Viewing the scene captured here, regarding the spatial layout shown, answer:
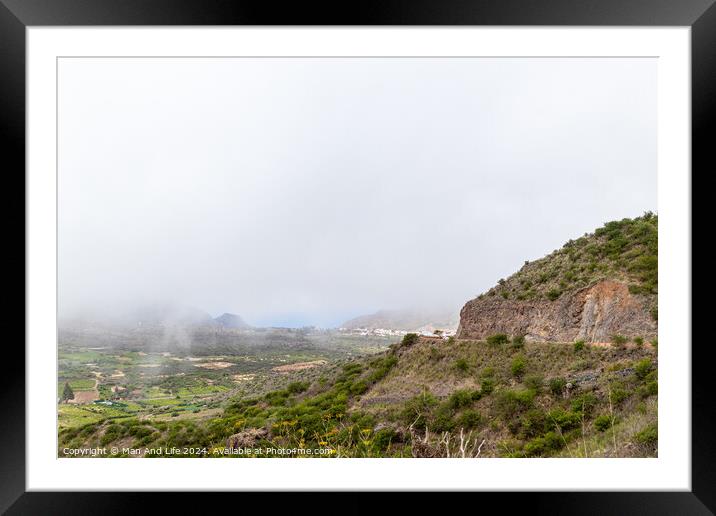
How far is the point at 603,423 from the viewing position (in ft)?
6.06

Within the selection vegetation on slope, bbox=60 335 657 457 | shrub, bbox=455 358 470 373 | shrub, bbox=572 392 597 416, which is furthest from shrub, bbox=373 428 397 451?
shrub, bbox=455 358 470 373

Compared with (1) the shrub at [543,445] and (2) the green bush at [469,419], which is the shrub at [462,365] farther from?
(1) the shrub at [543,445]

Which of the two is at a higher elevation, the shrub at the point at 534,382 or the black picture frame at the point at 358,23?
the black picture frame at the point at 358,23

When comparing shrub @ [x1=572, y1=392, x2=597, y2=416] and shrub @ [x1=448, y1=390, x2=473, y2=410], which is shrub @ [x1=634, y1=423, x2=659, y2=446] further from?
shrub @ [x1=448, y1=390, x2=473, y2=410]

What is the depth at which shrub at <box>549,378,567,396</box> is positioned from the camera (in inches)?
126

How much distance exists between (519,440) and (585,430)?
19.0 inches

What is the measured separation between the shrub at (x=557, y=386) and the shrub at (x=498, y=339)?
5.15 feet

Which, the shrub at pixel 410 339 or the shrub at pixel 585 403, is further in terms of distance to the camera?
the shrub at pixel 410 339

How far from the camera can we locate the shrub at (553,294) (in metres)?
5.09

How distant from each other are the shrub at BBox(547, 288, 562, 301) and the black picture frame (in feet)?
13.9

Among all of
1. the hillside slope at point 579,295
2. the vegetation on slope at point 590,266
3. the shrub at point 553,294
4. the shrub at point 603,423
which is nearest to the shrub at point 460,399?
the shrub at point 603,423

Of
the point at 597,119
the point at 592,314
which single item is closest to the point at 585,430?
the point at 597,119

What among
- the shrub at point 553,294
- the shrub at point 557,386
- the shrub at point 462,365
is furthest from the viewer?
the shrub at point 553,294

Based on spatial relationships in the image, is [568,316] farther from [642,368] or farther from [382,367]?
[382,367]
